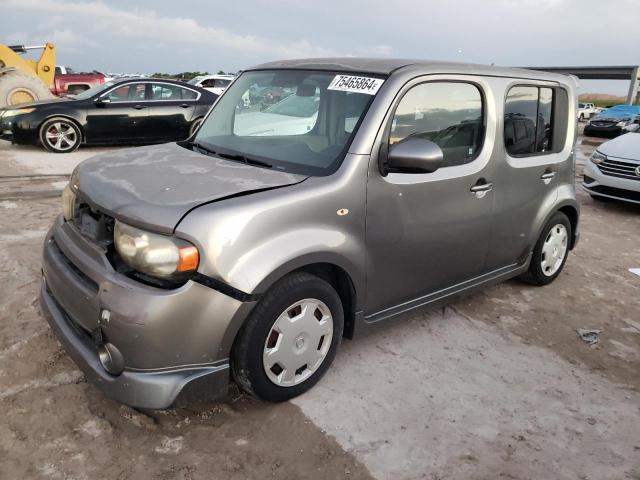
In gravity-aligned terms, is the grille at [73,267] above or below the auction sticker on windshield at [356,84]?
below

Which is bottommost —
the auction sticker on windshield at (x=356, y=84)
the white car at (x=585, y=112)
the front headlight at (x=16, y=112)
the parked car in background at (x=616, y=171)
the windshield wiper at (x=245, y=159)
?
the white car at (x=585, y=112)

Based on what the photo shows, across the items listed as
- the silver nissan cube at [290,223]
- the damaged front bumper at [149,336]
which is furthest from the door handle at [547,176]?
the damaged front bumper at [149,336]

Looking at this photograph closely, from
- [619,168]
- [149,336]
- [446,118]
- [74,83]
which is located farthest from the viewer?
[74,83]

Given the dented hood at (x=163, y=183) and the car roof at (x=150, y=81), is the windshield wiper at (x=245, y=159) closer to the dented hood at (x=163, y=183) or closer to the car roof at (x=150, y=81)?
the dented hood at (x=163, y=183)

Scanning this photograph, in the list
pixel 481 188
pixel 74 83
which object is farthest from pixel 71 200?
pixel 74 83

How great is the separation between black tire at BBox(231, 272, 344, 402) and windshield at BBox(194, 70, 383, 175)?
2.00 feet

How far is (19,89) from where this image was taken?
42.3 feet

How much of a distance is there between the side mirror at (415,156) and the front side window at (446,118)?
16 centimetres

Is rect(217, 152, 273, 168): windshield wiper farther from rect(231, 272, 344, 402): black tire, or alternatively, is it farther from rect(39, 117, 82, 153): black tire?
rect(39, 117, 82, 153): black tire

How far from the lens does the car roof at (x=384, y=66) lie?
3090mm

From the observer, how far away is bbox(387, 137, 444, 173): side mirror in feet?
8.89

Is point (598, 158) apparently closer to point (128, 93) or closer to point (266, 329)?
point (266, 329)

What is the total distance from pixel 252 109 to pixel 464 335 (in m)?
2.17

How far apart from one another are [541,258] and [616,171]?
4.11m
